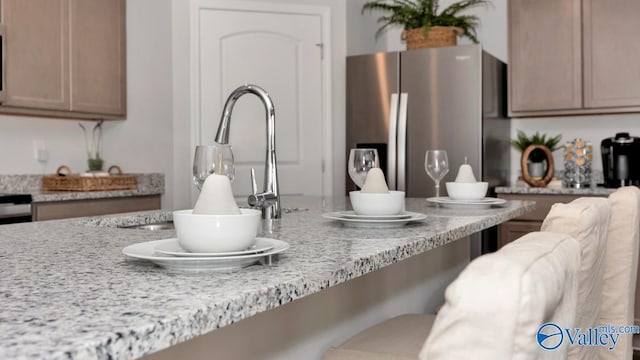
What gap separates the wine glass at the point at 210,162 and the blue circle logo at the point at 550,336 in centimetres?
93

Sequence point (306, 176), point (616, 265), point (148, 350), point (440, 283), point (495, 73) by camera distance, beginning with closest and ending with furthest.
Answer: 1. point (148, 350)
2. point (616, 265)
3. point (440, 283)
4. point (495, 73)
5. point (306, 176)

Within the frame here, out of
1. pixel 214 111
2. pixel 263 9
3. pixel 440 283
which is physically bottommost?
pixel 440 283

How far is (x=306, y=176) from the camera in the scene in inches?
167

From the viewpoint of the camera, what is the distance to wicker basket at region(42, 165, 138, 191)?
349 cm

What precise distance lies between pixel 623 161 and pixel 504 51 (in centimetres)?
117

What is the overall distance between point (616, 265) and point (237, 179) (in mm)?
3040

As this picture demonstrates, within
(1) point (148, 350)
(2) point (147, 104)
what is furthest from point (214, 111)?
(1) point (148, 350)

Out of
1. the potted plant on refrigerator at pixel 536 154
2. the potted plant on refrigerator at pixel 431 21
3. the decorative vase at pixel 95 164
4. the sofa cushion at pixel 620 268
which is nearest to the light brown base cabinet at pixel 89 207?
the decorative vase at pixel 95 164

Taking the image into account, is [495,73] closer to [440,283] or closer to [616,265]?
[440,283]

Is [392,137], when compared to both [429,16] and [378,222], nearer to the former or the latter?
[429,16]

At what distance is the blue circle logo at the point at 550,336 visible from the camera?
1.69 ft

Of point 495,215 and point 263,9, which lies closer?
point 495,215

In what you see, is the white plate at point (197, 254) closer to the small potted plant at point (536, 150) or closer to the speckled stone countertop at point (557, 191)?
the speckled stone countertop at point (557, 191)

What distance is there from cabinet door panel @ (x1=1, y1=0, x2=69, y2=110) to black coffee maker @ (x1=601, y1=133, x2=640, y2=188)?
328cm
